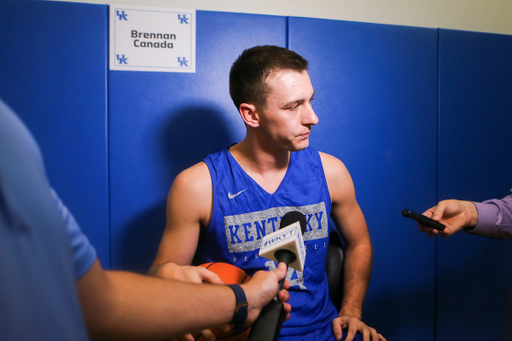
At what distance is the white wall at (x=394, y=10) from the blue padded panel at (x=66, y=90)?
0.56 m

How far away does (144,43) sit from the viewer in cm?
134

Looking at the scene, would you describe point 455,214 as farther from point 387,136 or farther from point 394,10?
point 394,10

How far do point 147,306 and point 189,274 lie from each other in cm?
35

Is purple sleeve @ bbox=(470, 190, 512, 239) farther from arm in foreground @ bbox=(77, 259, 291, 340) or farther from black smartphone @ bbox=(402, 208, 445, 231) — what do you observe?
arm in foreground @ bbox=(77, 259, 291, 340)

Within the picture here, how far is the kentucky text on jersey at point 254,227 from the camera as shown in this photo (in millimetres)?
1099

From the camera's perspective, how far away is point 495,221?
1.14 meters

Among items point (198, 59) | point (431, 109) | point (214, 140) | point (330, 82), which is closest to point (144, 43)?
point (198, 59)

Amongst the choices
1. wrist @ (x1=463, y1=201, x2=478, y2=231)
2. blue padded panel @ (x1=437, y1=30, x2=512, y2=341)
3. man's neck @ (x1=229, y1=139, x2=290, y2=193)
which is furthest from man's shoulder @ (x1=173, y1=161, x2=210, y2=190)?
Result: blue padded panel @ (x1=437, y1=30, x2=512, y2=341)

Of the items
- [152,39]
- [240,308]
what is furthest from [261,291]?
[152,39]

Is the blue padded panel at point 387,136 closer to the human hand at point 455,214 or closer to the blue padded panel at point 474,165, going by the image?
the blue padded panel at point 474,165

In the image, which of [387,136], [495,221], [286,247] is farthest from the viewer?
[387,136]

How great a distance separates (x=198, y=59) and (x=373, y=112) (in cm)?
92

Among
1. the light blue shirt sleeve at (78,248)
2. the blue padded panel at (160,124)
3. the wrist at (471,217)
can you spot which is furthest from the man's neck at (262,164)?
the light blue shirt sleeve at (78,248)

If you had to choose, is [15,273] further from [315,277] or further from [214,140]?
[214,140]
